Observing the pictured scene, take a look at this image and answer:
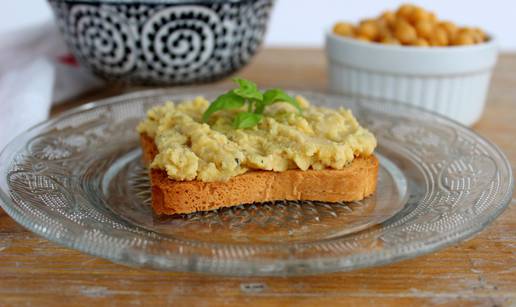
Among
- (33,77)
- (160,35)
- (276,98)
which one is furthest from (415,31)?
(33,77)

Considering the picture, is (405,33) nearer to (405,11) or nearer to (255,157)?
(405,11)

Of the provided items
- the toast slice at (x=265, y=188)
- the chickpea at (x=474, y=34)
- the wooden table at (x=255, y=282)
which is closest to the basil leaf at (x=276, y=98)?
the toast slice at (x=265, y=188)

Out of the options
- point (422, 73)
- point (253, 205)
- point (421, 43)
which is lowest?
point (253, 205)

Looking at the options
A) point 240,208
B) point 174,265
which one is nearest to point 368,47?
point 240,208

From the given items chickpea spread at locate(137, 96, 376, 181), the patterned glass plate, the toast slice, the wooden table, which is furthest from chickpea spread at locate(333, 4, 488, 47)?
the wooden table

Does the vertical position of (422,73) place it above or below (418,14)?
below

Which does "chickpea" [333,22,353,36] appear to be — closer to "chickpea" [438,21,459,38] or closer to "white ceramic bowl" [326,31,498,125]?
"white ceramic bowl" [326,31,498,125]
